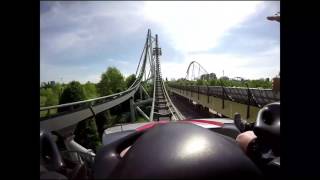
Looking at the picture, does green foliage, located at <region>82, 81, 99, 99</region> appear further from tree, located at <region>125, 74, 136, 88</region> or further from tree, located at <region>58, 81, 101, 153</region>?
tree, located at <region>125, 74, 136, 88</region>

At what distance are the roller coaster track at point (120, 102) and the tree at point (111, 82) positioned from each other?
0.03m

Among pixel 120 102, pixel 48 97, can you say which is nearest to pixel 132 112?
pixel 120 102

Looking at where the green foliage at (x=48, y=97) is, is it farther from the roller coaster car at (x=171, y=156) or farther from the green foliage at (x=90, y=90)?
the roller coaster car at (x=171, y=156)

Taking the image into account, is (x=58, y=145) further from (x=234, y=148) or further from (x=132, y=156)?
(x=234, y=148)

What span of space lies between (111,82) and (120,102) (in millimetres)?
83

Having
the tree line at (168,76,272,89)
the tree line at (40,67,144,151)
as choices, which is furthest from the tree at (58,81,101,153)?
the tree line at (168,76,272,89)

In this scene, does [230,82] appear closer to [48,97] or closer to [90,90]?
[90,90]

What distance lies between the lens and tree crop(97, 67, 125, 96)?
0.98 meters

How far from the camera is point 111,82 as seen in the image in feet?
3.35
